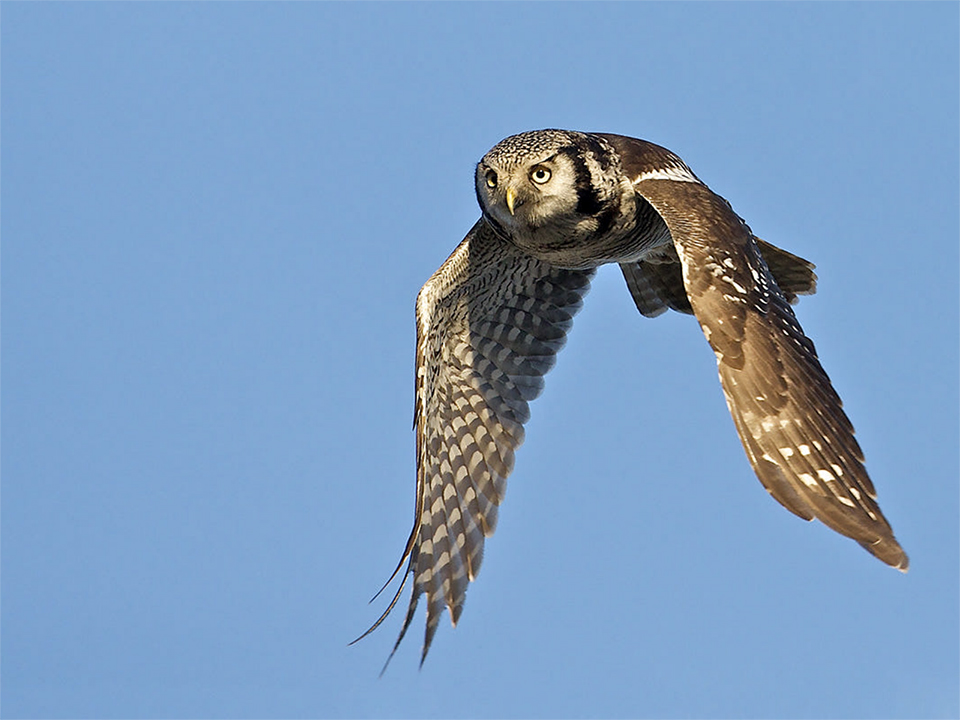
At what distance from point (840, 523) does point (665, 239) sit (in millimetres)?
3312

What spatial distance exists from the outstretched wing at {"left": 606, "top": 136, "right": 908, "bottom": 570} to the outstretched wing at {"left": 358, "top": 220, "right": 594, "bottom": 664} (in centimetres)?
192

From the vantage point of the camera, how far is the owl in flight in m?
6.48

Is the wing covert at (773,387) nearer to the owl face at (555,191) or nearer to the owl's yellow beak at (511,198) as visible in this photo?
the owl face at (555,191)

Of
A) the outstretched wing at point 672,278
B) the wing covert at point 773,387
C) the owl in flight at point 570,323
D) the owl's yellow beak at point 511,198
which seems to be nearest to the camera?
→ the wing covert at point 773,387

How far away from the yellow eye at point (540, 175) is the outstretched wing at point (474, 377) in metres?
0.94

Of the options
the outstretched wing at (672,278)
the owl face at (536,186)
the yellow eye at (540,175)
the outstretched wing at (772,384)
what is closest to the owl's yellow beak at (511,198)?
the owl face at (536,186)

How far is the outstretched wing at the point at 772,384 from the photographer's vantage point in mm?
6082

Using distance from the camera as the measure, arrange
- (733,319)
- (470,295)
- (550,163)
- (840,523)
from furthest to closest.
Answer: (470,295) → (550,163) → (733,319) → (840,523)

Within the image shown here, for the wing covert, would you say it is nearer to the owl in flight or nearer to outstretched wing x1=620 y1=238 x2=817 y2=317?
the owl in flight

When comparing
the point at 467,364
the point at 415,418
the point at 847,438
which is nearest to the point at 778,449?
the point at 847,438

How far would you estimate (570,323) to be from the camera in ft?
32.3

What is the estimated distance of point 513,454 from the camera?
951 centimetres

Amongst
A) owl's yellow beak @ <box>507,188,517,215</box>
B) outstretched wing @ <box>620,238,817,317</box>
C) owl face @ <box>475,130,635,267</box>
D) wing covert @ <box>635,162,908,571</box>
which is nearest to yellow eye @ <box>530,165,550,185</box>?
owl face @ <box>475,130,635,267</box>

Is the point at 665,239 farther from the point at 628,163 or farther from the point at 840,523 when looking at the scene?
the point at 840,523
